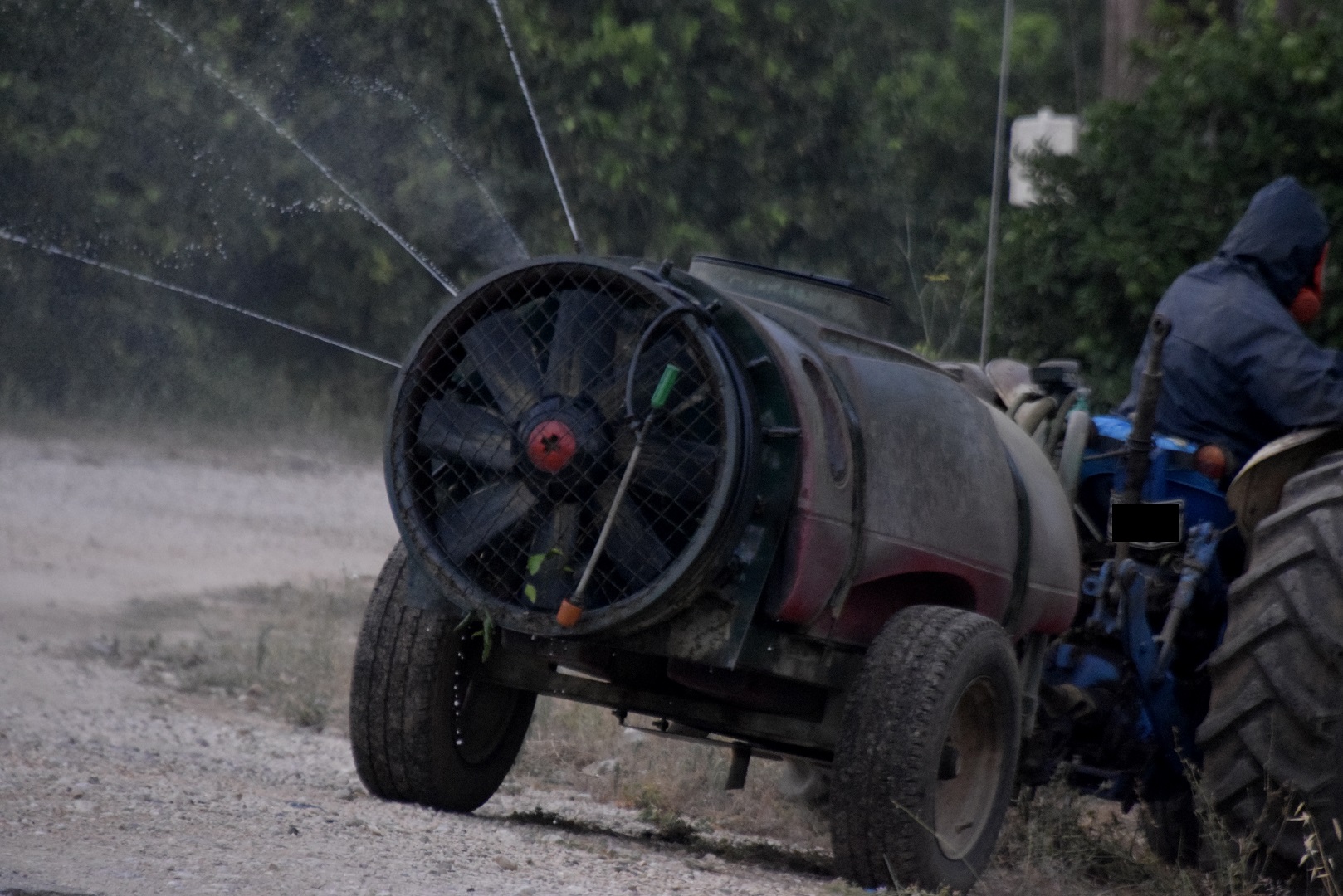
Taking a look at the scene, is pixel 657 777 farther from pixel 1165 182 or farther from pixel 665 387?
pixel 1165 182

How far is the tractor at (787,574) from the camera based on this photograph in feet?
14.2

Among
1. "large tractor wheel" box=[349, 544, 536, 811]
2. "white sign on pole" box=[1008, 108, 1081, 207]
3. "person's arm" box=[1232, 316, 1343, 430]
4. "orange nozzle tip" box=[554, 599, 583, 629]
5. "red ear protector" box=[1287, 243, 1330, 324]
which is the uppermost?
"white sign on pole" box=[1008, 108, 1081, 207]

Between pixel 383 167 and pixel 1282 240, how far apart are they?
6.85 meters

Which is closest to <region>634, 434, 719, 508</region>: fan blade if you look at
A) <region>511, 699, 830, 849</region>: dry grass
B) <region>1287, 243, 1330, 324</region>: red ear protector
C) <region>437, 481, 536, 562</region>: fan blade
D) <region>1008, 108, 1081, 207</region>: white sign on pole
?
<region>437, 481, 536, 562</region>: fan blade

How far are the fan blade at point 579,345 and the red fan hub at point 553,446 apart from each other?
0.38ft

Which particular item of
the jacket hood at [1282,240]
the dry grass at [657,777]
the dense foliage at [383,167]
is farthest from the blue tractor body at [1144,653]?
the dense foliage at [383,167]

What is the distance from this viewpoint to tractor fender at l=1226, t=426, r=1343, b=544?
213 inches

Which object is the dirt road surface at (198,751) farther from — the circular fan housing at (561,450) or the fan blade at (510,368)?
the fan blade at (510,368)

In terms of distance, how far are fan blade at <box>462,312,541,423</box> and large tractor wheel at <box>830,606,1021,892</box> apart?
1.01m

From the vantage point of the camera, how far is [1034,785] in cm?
551

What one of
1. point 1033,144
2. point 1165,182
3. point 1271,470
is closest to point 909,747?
point 1271,470

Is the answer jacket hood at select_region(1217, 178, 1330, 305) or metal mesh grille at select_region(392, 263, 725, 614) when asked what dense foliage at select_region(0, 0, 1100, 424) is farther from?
metal mesh grille at select_region(392, 263, 725, 614)

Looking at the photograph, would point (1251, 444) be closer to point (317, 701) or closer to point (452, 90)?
point (317, 701)

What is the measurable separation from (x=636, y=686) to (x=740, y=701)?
0.94 ft
